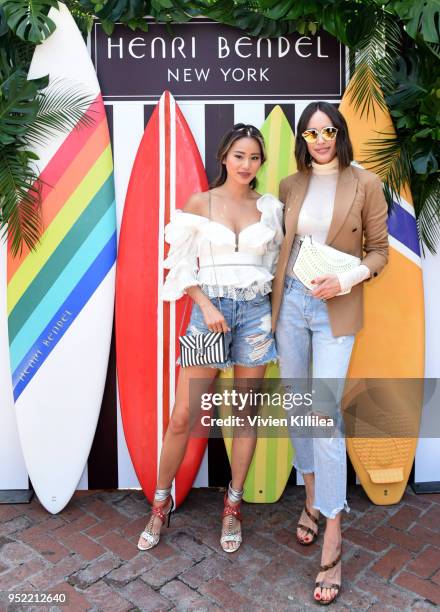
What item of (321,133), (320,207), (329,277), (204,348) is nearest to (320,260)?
(329,277)

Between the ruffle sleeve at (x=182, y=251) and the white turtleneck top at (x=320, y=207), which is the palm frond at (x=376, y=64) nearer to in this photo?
the white turtleneck top at (x=320, y=207)

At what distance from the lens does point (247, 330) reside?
6.78 ft

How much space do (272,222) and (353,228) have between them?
1.04 ft

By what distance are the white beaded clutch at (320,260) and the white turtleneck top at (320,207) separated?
39mm

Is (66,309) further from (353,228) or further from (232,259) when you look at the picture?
(353,228)

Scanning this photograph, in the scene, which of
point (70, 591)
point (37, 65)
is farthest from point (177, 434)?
point (37, 65)

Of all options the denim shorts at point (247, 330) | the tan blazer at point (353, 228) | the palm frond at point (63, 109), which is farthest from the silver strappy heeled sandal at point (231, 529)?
the palm frond at point (63, 109)

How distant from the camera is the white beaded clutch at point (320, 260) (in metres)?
1.87

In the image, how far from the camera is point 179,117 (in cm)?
250

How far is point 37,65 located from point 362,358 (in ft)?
6.46

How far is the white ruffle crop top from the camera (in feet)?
6.60

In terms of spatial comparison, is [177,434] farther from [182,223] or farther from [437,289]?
[437,289]

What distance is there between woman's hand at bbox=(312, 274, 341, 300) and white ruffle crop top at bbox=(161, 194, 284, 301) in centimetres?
23

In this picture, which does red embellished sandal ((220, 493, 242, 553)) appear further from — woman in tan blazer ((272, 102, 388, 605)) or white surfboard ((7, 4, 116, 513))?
white surfboard ((7, 4, 116, 513))
